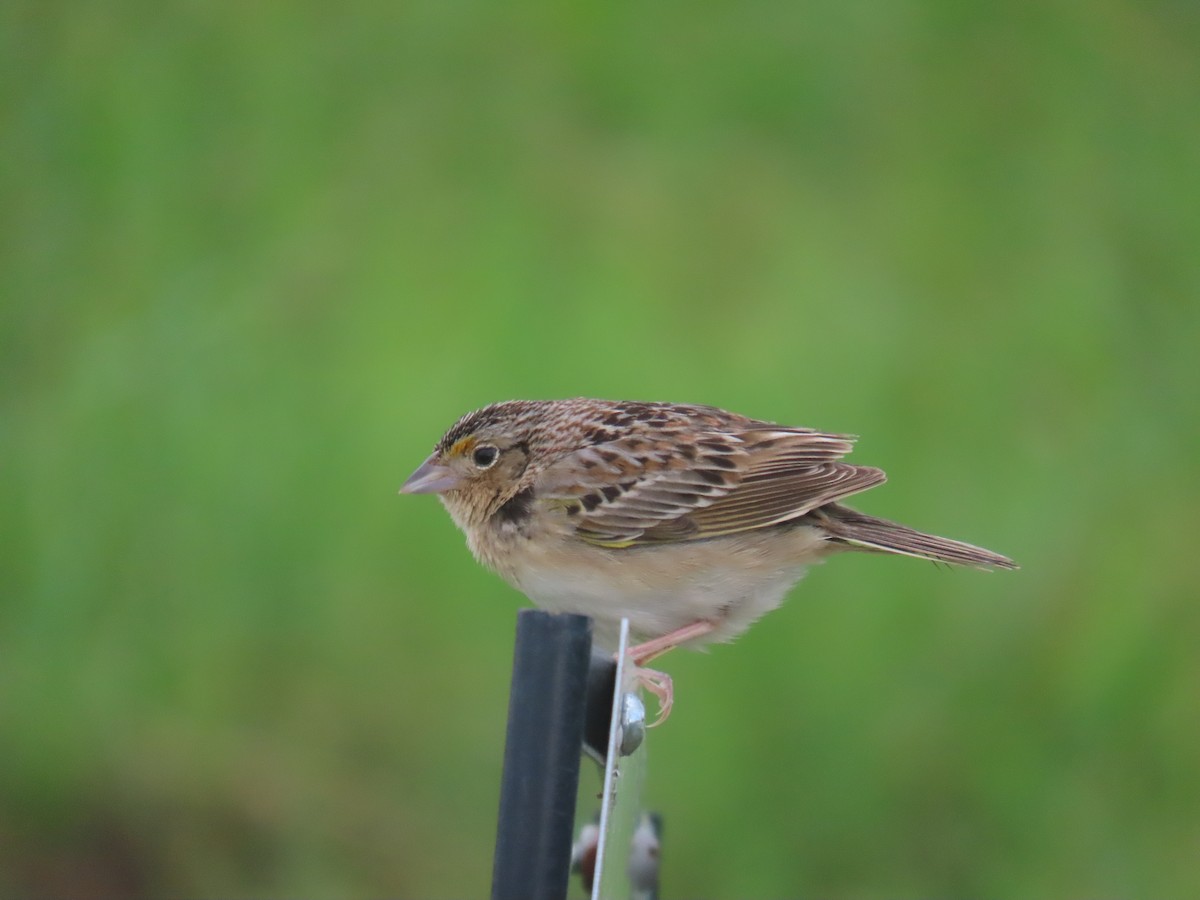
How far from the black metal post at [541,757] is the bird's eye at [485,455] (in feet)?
5.34

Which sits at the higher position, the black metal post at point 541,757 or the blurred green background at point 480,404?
the blurred green background at point 480,404

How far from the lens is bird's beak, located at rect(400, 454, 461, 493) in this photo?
323cm

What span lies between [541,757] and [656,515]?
4.87ft

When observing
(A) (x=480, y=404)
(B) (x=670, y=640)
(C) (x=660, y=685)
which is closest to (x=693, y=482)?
(B) (x=670, y=640)

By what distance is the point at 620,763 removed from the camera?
1.79 m

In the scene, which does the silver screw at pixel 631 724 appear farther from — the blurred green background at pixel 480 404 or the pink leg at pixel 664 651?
the blurred green background at pixel 480 404

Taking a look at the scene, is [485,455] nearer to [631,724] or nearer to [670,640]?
[670,640]

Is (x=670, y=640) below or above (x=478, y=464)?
below

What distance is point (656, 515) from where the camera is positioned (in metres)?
3.06

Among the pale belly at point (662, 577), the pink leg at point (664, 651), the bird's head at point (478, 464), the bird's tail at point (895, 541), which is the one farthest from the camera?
the bird's head at point (478, 464)

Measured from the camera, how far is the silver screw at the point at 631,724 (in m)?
1.78

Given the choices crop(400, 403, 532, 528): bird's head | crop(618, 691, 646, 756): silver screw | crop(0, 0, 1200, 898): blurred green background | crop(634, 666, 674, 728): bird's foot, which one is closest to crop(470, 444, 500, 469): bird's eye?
crop(400, 403, 532, 528): bird's head

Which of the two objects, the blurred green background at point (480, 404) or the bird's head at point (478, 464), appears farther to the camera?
the blurred green background at point (480, 404)

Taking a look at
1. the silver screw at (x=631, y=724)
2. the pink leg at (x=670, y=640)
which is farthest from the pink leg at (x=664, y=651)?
the silver screw at (x=631, y=724)
